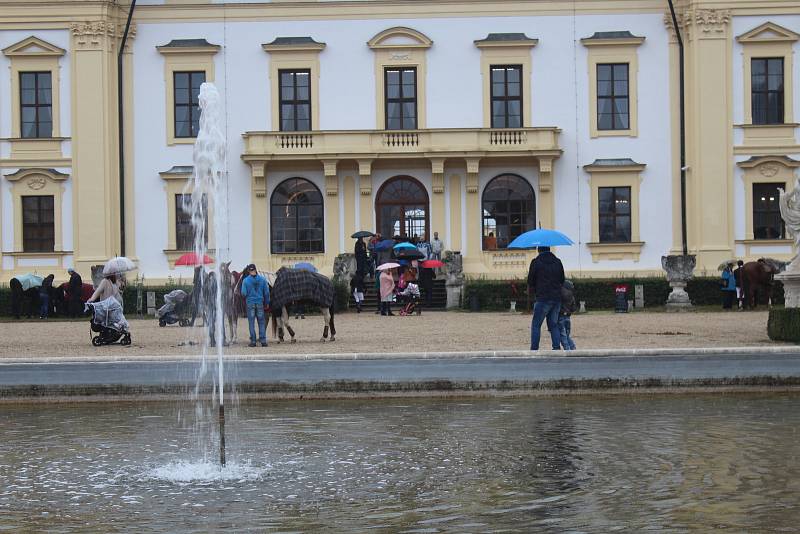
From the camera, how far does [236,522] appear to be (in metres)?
8.89

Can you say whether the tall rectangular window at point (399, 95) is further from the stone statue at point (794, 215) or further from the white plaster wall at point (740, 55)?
the stone statue at point (794, 215)

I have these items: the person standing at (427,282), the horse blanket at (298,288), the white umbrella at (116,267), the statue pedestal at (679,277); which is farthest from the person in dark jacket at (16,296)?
the statue pedestal at (679,277)

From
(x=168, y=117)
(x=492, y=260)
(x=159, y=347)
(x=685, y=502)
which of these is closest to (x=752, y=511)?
(x=685, y=502)

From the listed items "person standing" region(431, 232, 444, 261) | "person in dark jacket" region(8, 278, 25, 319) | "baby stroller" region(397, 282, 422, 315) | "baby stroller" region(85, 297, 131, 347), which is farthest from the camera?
"person standing" region(431, 232, 444, 261)

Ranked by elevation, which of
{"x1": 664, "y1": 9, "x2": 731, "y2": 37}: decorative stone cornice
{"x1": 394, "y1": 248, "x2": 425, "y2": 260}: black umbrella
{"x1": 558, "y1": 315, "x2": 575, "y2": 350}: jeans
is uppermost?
{"x1": 664, "y1": 9, "x2": 731, "y2": 37}: decorative stone cornice

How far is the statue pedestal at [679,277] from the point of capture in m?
34.6

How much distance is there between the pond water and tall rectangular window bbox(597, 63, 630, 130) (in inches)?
992

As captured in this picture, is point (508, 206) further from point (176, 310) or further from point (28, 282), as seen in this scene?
point (28, 282)

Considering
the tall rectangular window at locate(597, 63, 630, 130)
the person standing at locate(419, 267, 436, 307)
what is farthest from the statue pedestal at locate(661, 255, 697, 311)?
the person standing at locate(419, 267, 436, 307)

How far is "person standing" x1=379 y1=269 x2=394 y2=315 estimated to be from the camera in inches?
1277

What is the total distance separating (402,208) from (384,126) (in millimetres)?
2725

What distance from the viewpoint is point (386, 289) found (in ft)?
107

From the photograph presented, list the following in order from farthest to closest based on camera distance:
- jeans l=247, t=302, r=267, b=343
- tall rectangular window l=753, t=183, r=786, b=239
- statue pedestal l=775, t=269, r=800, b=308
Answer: tall rectangular window l=753, t=183, r=786, b=239
jeans l=247, t=302, r=267, b=343
statue pedestal l=775, t=269, r=800, b=308

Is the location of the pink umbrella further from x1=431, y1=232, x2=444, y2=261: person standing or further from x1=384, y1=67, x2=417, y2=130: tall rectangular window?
x1=384, y1=67, x2=417, y2=130: tall rectangular window
